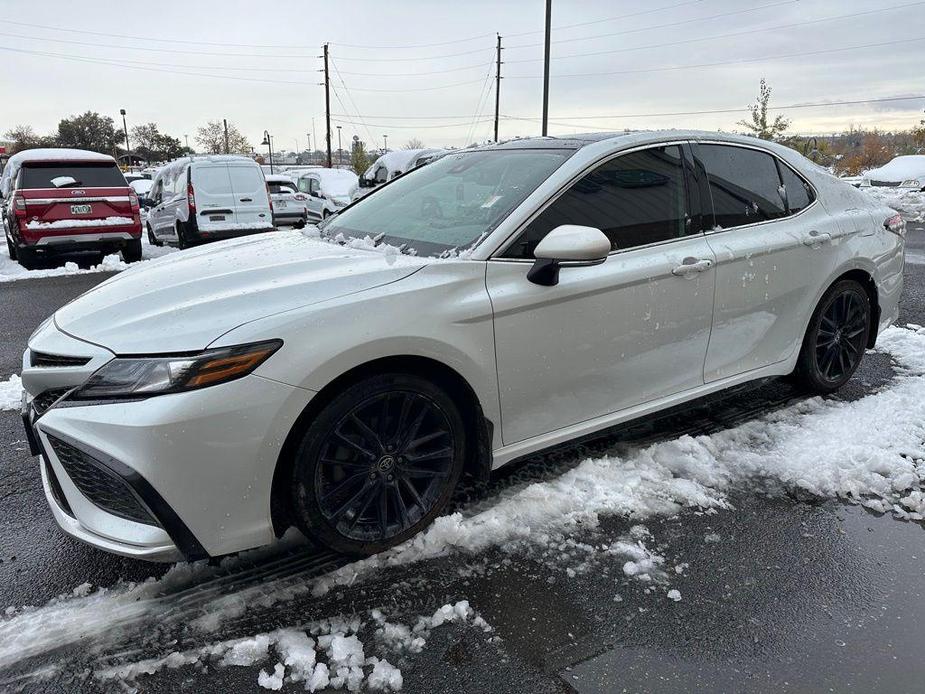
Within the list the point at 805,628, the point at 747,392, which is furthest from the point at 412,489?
the point at 747,392

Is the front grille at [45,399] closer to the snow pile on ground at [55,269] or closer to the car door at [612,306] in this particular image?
the car door at [612,306]

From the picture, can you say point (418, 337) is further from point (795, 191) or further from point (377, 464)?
point (795, 191)

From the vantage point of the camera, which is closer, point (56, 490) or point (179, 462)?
point (179, 462)

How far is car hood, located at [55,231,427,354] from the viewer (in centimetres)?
226

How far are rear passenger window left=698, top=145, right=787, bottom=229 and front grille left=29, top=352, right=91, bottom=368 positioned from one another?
9.64ft

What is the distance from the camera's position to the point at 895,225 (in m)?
4.39

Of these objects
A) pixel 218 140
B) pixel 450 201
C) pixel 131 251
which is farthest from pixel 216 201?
pixel 218 140

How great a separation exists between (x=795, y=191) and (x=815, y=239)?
12.8 inches

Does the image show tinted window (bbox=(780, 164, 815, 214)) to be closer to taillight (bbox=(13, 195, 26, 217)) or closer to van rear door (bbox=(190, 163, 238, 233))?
taillight (bbox=(13, 195, 26, 217))

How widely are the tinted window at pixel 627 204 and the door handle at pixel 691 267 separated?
151mm

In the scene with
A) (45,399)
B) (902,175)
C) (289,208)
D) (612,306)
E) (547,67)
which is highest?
(547,67)

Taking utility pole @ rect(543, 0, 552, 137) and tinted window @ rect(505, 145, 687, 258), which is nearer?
tinted window @ rect(505, 145, 687, 258)

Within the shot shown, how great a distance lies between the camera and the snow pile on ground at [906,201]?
62.9 feet

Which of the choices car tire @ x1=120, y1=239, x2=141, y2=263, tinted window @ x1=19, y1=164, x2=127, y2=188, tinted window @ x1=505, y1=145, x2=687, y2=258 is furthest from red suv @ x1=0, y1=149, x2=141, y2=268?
tinted window @ x1=505, y1=145, x2=687, y2=258
